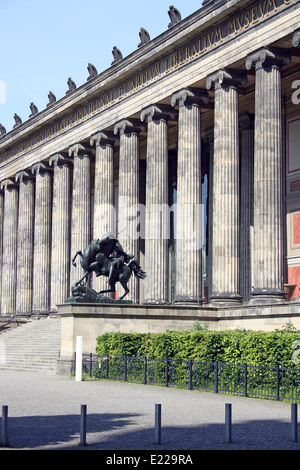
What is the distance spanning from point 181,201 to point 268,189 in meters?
7.43

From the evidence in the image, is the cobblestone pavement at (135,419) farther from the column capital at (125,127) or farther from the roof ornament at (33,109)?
the roof ornament at (33,109)

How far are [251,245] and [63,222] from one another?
1637 cm

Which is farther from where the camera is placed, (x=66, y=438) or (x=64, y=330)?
(x=64, y=330)

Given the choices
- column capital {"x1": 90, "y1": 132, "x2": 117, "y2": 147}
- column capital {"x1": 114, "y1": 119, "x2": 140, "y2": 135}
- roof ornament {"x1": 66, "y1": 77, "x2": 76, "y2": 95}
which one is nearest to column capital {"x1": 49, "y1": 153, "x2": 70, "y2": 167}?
roof ornament {"x1": 66, "y1": 77, "x2": 76, "y2": 95}

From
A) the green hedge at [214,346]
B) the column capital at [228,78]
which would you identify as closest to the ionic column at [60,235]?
the column capital at [228,78]

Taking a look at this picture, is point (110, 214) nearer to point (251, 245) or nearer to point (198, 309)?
point (251, 245)

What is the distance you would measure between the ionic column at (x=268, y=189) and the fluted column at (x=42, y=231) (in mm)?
26403

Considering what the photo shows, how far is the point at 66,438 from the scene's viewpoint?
1478cm

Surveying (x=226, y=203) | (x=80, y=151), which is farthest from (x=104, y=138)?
(x=226, y=203)

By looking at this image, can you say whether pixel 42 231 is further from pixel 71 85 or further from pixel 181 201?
pixel 181 201

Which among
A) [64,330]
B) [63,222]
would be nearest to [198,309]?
[64,330]

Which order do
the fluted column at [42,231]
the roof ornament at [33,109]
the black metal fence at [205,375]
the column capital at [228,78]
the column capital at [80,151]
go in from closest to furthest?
the black metal fence at [205,375] < the column capital at [228,78] < the column capital at [80,151] < the fluted column at [42,231] < the roof ornament at [33,109]

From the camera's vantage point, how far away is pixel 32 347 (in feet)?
145

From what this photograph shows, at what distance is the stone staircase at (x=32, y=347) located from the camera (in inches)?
1545
